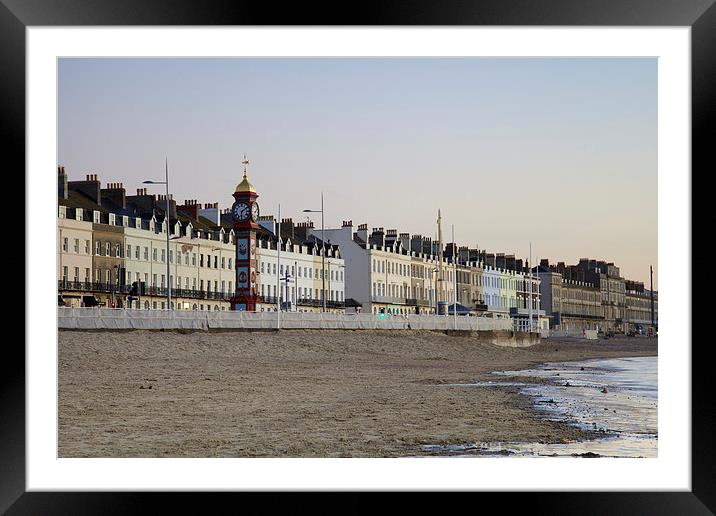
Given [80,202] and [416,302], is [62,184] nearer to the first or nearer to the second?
[80,202]

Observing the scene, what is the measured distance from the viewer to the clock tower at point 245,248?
4488cm

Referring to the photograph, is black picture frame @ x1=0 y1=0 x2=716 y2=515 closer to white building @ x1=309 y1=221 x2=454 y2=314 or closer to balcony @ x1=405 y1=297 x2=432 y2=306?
white building @ x1=309 y1=221 x2=454 y2=314

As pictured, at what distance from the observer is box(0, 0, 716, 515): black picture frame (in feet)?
17.3

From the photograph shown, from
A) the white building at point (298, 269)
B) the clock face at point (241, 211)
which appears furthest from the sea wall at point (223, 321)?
the white building at point (298, 269)

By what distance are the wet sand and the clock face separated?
15461 millimetres

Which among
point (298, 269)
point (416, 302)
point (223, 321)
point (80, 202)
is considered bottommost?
point (416, 302)

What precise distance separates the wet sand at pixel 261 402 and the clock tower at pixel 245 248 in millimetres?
14425

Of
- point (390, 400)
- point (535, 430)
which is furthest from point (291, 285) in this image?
point (535, 430)

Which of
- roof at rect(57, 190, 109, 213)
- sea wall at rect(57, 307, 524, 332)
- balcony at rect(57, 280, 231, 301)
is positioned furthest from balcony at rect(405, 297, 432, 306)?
roof at rect(57, 190, 109, 213)

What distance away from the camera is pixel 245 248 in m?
45.0

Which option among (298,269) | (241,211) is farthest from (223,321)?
(298,269)
